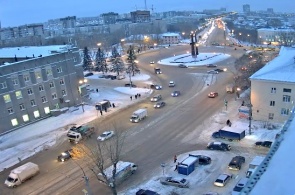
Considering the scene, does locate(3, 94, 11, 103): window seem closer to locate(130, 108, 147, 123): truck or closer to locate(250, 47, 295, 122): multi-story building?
locate(130, 108, 147, 123): truck

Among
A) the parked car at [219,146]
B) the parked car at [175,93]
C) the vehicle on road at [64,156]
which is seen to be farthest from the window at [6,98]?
the parked car at [219,146]

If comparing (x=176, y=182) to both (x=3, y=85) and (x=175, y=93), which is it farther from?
(x=3, y=85)

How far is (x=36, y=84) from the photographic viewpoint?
140 ft

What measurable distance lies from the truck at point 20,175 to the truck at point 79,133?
21.6 ft

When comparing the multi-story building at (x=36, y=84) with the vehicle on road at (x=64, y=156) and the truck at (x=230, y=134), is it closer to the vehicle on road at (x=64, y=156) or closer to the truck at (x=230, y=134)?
the vehicle on road at (x=64, y=156)

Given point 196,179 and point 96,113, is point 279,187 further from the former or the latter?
point 96,113

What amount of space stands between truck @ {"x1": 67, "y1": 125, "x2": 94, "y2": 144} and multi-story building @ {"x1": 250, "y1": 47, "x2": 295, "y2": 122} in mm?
18448

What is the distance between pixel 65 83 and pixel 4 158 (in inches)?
628

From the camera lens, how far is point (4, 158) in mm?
32812

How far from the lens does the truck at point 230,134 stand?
31872 mm

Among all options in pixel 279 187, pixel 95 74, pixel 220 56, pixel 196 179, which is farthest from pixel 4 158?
pixel 220 56

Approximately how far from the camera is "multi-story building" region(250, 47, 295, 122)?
34500mm

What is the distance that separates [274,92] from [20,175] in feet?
86.5

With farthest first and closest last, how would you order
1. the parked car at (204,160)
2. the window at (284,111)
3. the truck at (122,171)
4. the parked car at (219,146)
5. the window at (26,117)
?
the window at (26,117), the window at (284,111), the parked car at (219,146), the parked car at (204,160), the truck at (122,171)
